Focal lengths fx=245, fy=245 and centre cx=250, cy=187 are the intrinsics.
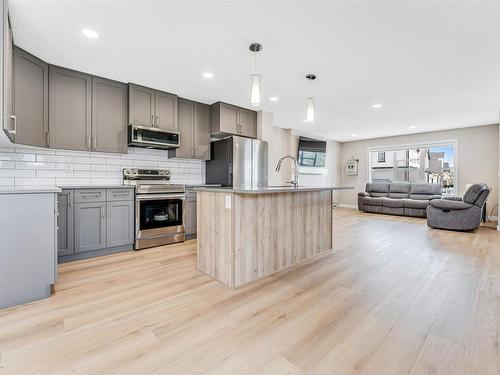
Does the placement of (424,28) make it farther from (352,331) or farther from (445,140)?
(445,140)

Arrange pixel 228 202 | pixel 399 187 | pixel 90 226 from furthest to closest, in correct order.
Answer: pixel 399 187 < pixel 90 226 < pixel 228 202

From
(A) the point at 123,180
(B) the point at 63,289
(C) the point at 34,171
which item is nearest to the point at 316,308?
(B) the point at 63,289

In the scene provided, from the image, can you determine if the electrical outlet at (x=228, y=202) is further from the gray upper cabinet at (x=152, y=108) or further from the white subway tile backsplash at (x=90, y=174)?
the white subway tile backsplash at (x=90, y=174)

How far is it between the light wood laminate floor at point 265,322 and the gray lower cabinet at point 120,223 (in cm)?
46

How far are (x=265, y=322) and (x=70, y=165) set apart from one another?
11.1 feet

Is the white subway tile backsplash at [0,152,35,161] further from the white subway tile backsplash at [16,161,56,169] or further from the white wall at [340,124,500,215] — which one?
the white wall at [340,124,500,215]

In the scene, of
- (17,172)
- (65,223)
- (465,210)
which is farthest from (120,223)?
(465,210)

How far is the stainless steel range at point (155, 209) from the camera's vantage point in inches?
140

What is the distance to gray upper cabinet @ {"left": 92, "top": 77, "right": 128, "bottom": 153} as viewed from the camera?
3422 millimetres

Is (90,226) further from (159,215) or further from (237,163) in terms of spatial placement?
(237,163)

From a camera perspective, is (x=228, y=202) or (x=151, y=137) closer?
Answer: (x=228, y=202)

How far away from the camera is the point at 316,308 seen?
6.41ft

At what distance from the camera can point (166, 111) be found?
404 centimetres

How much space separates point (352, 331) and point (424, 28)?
274 centimetres
